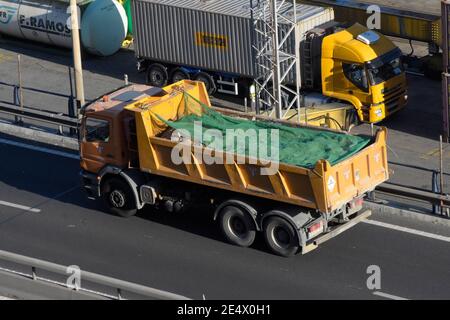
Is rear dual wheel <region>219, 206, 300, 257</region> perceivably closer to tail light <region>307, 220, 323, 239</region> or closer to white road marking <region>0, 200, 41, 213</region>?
tail light <region>307, 220, 323, 239</region>

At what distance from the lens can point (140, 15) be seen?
3566 centimetres

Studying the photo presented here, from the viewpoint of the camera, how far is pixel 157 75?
36156 mm

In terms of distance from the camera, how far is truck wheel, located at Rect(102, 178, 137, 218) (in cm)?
2533

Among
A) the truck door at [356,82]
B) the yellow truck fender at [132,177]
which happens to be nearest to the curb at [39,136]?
the yellow truck fender at [132,177]

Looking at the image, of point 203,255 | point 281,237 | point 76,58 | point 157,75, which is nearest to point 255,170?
point 281,237

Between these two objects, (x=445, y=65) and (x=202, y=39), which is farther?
(x=202, y=39)

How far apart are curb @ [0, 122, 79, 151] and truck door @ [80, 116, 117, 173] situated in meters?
4.40

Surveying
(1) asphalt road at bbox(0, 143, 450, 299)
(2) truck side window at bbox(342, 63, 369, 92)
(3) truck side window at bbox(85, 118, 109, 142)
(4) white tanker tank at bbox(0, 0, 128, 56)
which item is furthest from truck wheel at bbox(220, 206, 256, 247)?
(4) white tanker tank at bbox(0, 0, 128, 56)

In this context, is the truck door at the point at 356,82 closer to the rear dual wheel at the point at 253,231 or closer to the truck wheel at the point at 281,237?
the rear dual wheel at the point at 253,231

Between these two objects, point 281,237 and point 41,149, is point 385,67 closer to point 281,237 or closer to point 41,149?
point 41,149

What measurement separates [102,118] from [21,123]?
7392mm

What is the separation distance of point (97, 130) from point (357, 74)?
381 inches

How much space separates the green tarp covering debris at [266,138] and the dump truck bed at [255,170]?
0.81 ft

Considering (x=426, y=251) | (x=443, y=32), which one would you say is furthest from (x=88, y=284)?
(x=443, y=32)
